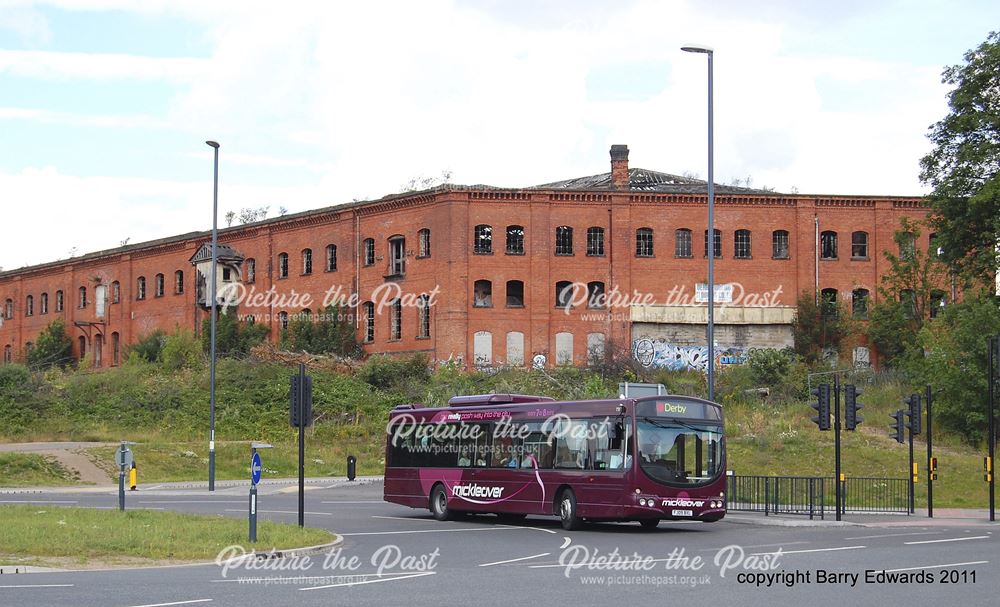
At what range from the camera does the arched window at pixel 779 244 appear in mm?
63031

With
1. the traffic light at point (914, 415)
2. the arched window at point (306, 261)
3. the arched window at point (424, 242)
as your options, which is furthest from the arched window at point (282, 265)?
the traffic light at point (914, 415)

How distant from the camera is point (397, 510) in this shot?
3338 cm

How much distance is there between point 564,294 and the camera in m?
62.4

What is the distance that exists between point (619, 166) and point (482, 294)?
9377mm

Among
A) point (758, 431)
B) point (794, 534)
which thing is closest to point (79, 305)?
point (758, 431)

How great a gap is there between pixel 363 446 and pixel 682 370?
16390 millimetres

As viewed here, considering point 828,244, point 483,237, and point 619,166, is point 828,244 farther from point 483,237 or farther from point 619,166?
point 483,237

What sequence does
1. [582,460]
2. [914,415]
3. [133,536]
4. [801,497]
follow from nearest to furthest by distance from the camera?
[133,536] < [582,460] < [914,415] < [801,497]

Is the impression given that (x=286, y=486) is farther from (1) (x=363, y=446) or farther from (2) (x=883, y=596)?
(2) (x=883, y=596)

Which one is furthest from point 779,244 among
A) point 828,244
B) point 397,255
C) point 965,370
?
point 397,255

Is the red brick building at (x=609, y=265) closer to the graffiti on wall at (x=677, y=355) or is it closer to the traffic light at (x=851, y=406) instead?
the graffiti on wall at (x=677, y=355)

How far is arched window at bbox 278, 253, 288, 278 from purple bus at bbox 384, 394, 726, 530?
42.0 meters

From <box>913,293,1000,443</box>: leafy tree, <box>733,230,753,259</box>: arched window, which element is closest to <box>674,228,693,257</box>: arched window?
<box>733,230,753,259</box>: arched window

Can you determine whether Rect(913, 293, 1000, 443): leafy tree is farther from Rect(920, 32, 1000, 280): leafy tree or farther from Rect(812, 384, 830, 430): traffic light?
Rect(812, 384, 830, 430): traffic light
